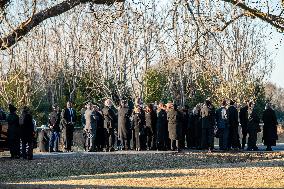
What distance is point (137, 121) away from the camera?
2691cm

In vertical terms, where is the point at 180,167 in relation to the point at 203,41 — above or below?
below

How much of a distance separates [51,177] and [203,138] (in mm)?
10294

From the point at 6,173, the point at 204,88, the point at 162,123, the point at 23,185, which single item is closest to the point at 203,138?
the point at 162,123

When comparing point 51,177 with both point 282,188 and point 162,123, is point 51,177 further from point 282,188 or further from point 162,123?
point 162,123

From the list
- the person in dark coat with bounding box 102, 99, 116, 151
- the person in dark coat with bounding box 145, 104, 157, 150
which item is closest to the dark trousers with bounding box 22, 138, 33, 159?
the person in dark coat with bounding box 102, 99, 116, 151

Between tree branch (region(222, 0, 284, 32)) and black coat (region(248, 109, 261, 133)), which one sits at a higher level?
tree branch (region(222, 0, 284, 32))

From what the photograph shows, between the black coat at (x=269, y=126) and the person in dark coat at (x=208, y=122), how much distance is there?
272cm

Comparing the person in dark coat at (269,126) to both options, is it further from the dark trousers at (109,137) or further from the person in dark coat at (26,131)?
the person in dark coat at (26,131)

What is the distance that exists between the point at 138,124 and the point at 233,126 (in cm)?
414

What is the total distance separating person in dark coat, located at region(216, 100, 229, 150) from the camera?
26.9m

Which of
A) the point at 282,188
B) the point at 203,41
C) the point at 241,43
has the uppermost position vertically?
the point at 241,43

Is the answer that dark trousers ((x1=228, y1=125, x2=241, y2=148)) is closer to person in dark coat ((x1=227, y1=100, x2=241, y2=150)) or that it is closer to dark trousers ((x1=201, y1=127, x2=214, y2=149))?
person in dark coat ((x1=227, y1=100, x2=241, y2=150))

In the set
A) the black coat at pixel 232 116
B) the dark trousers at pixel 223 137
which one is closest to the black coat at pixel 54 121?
the dark trousers at pixel 223 137

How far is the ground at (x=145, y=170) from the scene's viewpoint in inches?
592
